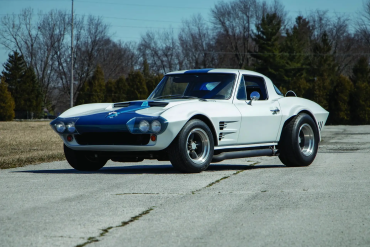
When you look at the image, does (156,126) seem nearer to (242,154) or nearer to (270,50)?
(242,154)

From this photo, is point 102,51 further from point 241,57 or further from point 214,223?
point 214,223

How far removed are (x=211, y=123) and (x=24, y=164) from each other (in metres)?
3.90

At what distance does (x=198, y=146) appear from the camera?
8.40 metres

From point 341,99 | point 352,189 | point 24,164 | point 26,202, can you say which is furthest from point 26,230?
point 341,99

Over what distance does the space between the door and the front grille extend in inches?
65.6

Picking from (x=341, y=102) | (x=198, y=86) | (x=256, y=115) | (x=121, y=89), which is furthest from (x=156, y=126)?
(x=121, y=89)

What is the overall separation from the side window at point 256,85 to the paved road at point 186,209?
2.05 m

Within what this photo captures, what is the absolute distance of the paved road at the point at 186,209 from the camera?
4.06m

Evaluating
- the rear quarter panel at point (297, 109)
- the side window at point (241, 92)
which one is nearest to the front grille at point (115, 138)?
the side window at point (241, 92)

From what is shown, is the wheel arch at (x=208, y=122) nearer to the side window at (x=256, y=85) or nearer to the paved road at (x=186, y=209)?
the paved road at (x=186, y=209)

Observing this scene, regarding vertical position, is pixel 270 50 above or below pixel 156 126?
above

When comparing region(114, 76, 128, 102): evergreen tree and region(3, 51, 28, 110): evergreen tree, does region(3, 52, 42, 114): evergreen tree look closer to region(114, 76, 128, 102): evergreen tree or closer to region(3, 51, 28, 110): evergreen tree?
region(3, 51, 28, 110): evergreen tree

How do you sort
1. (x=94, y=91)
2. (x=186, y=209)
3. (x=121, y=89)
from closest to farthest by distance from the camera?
(x=186, y=209)
(x=121, y=89)
(x=94, y=91)

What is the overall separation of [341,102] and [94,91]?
27.6 m
